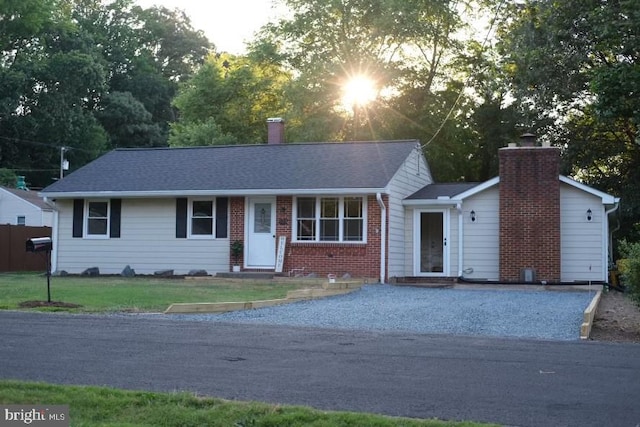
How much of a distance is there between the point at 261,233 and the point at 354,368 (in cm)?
1509

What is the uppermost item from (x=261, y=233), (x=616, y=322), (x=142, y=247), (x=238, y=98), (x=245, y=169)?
(x=238, y=98)

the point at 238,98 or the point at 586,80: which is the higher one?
the point at 238,98

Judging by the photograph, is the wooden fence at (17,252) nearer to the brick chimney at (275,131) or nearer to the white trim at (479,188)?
the brick chimney at (275,131)

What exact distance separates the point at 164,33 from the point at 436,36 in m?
36.5

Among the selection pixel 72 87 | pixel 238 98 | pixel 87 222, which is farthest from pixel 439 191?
pixel 72 87

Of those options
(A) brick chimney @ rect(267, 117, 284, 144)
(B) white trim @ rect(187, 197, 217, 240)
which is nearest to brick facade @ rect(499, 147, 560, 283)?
(B) white trim @ rect(187, 197, 217, 240)

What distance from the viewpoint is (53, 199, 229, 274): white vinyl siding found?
23797 millimetres

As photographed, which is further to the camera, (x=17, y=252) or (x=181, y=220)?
(x=17, y=252)

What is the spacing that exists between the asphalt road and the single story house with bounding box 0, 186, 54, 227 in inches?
1188

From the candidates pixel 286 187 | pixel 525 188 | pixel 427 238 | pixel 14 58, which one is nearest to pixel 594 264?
pixel 525 188

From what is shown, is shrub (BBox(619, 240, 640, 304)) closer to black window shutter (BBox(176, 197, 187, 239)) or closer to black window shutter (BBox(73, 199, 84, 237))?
black window shutter (BBox(176, 197, 187, 239))

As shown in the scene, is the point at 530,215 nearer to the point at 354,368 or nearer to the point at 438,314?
the point at 438,314

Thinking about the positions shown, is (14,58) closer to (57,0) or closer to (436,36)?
(57,0)

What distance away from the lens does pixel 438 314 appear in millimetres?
14258
